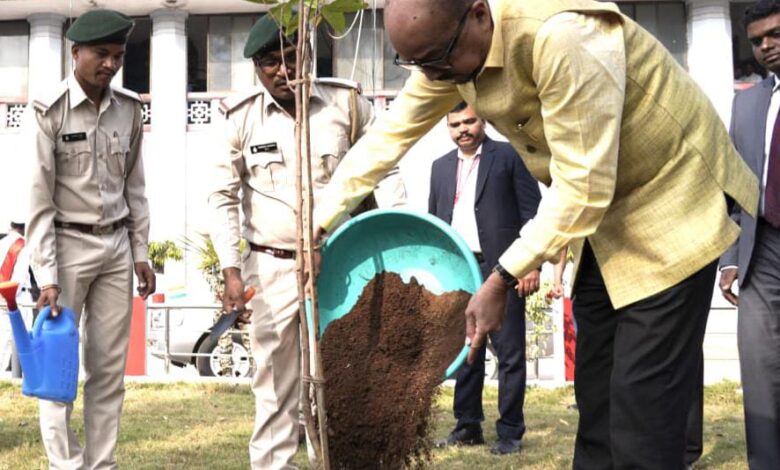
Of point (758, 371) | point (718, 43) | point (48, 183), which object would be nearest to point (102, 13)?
point (48, 183)

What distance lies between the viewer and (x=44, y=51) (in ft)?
59.8

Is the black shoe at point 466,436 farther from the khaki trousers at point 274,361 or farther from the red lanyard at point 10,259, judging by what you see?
the red lanyard at point 10,259

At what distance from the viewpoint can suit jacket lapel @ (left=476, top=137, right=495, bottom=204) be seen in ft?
18.2

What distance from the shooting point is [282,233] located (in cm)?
417

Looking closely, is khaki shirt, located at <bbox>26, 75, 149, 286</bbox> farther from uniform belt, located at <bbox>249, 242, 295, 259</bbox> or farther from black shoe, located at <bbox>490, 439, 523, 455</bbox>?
black shoe, located at <bbox>490, 439, 523, 455</bbox>

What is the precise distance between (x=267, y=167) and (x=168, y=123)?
1425 centimetres

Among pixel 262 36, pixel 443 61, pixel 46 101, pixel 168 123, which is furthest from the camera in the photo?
pixel 168 123

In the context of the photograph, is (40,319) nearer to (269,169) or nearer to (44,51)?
(269,169)

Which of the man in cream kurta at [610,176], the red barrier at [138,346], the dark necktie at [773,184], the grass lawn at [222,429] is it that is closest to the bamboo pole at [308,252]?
the man in cream kurta at [610,176]

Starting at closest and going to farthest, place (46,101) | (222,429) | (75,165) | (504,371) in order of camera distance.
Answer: (46,101) < (75,165) < (504,371) < (222,429)

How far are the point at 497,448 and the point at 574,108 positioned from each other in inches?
127

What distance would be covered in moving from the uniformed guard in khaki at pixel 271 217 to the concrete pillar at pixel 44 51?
49.3 ft

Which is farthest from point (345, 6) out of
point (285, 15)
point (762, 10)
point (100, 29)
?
point (762, 10)

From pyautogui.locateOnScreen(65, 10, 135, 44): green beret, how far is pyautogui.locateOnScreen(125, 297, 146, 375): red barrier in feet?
17.0
